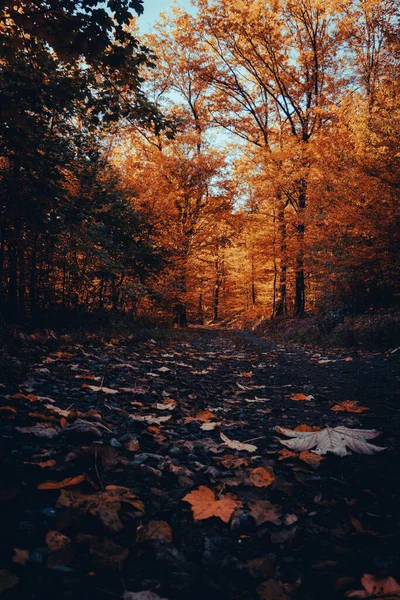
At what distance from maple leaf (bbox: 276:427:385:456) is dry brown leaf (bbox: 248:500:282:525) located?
0.60m

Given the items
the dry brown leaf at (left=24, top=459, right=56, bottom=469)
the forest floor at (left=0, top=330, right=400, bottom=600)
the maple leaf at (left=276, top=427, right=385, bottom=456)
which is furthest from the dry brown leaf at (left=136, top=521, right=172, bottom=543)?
the maple leaf at (left=276, top=427, right=385, bottom=456)

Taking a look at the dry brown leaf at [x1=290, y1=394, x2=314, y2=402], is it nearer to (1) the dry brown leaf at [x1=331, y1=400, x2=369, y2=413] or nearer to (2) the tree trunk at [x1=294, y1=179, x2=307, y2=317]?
(1) the dry brown leaf at [x1=331, y1=400, x2=369, y2=413]

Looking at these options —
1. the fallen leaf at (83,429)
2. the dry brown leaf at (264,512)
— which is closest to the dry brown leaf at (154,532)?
the dry brown leaf at (264,512)

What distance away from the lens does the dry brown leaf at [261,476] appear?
5.00 ft

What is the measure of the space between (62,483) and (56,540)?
1.05ft

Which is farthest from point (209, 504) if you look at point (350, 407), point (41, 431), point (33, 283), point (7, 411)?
point (33, 283)

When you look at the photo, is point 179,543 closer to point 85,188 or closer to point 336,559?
point 336,559

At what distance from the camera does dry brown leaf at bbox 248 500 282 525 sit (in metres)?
1.24

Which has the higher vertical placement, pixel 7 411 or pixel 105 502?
pixel 7 411

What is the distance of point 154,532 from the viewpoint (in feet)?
3.72

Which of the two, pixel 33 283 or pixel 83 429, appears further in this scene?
pixel 33 283

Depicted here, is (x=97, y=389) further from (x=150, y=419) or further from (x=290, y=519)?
(x=290, y=519)

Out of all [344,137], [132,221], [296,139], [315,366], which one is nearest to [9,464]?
[315,366]

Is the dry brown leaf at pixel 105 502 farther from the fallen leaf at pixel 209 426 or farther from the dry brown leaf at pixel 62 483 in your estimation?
the fallen leaf at pixel 209 426
